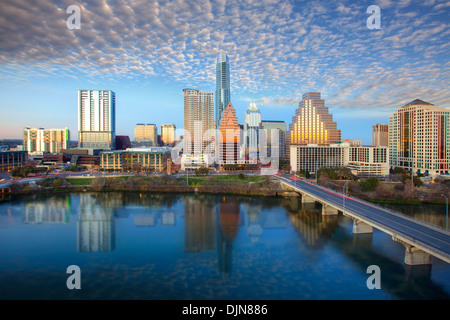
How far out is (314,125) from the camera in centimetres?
4200

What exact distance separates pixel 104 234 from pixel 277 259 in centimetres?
770

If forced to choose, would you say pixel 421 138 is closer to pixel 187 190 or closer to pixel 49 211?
pixel 187 190

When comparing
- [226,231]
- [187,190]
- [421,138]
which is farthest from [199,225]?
[421,138]

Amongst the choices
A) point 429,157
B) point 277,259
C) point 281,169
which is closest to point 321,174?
point 281,169

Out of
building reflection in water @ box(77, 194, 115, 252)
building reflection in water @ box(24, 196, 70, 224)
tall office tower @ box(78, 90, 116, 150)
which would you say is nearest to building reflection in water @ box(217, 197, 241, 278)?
building reflection in water @ box(77, 194, 115, 252)

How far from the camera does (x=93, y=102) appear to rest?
47.8 meters

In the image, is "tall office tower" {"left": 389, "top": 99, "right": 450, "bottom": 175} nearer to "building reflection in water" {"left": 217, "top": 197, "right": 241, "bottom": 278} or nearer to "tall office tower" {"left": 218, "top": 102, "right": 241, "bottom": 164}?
"tall office tower" {"left": 218, "top": 102, "right": 241, "bottom": 164}

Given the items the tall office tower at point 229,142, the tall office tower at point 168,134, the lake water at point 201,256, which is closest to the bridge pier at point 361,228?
the lake water at point 201,256

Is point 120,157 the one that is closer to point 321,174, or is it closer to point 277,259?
point 321,174

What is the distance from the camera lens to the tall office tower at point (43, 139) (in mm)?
54000

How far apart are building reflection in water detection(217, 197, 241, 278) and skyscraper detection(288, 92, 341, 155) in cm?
2513

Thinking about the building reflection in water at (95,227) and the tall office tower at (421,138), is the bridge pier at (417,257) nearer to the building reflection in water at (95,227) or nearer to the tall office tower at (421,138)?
the building reflection in water at (95,227)

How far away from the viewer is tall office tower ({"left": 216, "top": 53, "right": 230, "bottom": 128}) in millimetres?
60625

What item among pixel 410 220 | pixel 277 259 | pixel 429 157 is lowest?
pixel 277 259
